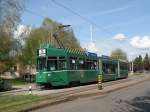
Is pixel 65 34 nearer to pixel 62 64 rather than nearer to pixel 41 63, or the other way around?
pixel 62 64

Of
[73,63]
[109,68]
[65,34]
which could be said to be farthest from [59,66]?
[65,34]

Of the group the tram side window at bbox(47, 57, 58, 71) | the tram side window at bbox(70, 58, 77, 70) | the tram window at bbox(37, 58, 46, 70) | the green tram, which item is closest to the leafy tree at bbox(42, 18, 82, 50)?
the green tram

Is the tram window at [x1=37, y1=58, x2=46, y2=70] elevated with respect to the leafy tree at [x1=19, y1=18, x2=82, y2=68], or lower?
lower

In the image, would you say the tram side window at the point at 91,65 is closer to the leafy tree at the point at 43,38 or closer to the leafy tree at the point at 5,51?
the leafy tree at the point at 5,51

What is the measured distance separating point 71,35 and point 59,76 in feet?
166

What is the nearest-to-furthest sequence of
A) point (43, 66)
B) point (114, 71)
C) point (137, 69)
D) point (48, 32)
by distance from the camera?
point (43, 66), point (114, 71), point (48, 32), point (137, 69)

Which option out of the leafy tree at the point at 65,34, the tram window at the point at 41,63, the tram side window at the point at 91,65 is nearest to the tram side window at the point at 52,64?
the tram window at the point at 41,63

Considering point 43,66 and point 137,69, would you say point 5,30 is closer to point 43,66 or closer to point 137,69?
point 43,66

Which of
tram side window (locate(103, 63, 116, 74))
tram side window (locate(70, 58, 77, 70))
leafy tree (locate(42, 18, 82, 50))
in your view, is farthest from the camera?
leafy tree (locate(42, 18, 82, 50))

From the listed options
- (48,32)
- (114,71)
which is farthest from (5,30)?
(48,32)

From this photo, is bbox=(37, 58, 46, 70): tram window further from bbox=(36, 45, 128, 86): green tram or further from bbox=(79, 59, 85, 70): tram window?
bbox=(79, 59, 85, 70): tram window

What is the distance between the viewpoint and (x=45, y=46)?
34.8 m

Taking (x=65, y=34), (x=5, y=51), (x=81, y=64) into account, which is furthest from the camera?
(x=65, y=34)

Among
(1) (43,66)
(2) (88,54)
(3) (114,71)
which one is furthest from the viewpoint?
(3) (114,71)
